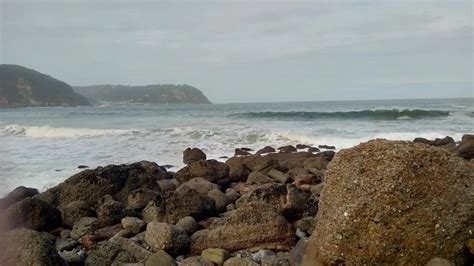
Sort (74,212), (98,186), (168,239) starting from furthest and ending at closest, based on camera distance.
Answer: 1. (98,186)
2. (74,212)
3. (168,239)

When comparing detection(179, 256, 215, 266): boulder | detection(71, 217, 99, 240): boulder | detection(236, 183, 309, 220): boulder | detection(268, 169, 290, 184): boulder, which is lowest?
detection(71, 217, 99, 240): boulder

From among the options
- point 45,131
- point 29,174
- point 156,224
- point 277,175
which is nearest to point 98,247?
point 156,224

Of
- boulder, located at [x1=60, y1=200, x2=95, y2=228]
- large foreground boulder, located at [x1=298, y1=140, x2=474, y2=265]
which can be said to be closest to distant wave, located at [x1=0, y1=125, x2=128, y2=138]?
boulder, located at [x1=60, y1=200, x2=95, y2=228]

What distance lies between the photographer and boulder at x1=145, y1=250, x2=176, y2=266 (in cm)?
453

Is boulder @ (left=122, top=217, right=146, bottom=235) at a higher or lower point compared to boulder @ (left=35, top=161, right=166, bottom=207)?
lower

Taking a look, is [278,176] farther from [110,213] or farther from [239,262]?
[239,262]

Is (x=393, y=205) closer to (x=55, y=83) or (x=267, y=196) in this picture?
(x=267, y=196)

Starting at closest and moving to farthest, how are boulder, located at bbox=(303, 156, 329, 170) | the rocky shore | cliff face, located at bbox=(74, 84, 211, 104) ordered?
the rocky shore, boulder, located at bbox=(303, 156, 329, 170), cliff face, located at bbox=(74, 84, 211, 104)

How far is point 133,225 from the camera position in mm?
5664

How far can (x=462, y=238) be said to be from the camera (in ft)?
12.8

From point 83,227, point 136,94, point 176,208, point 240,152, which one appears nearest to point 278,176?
point 176,208

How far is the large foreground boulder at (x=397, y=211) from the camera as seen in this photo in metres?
3.88

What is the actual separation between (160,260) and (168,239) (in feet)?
1.22

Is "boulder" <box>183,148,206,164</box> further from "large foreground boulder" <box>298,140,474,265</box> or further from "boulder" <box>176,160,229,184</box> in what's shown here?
"large foreground boulder" <box>298,140,474,265</box>
